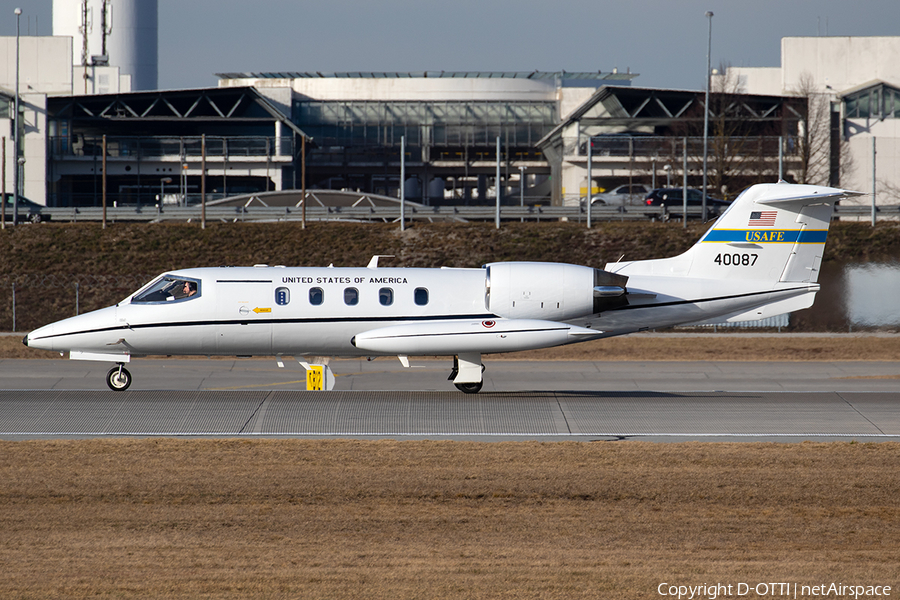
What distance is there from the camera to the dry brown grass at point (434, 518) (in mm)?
8906

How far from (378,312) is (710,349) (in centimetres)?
1537

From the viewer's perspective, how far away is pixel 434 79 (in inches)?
3898

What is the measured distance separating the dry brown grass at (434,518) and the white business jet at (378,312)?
5.70 metres

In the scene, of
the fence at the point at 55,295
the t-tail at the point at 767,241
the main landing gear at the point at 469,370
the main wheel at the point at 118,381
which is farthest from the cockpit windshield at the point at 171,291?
the fence at the point at 55,295

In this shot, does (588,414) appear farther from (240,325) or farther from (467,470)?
(240,325)

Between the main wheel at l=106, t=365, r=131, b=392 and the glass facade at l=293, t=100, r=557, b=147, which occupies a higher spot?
the glass facade at l=293, t=100, r=557, b=147

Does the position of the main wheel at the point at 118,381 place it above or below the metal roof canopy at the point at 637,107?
below

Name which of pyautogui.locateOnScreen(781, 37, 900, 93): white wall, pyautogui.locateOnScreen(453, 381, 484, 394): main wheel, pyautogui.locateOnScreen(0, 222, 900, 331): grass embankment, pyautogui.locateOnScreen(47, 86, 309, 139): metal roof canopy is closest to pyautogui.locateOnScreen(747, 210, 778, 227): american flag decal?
pyautogui.locateOnScreen(453, 381, 484, 394): main wheel

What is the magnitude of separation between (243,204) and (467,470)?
1900 inches

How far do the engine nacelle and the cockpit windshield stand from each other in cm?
673

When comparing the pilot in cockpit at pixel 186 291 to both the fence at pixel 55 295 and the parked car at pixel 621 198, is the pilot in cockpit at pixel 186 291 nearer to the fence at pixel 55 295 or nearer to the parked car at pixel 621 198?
the fence at pixel 55 295

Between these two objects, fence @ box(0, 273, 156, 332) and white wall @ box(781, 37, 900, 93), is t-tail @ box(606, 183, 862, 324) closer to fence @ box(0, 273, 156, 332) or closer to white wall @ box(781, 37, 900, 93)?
fence @ box(0, 273, 156, 332)

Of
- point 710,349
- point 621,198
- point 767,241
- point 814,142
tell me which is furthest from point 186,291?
point 814,142

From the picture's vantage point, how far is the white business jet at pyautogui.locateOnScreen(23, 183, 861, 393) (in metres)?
21.2
